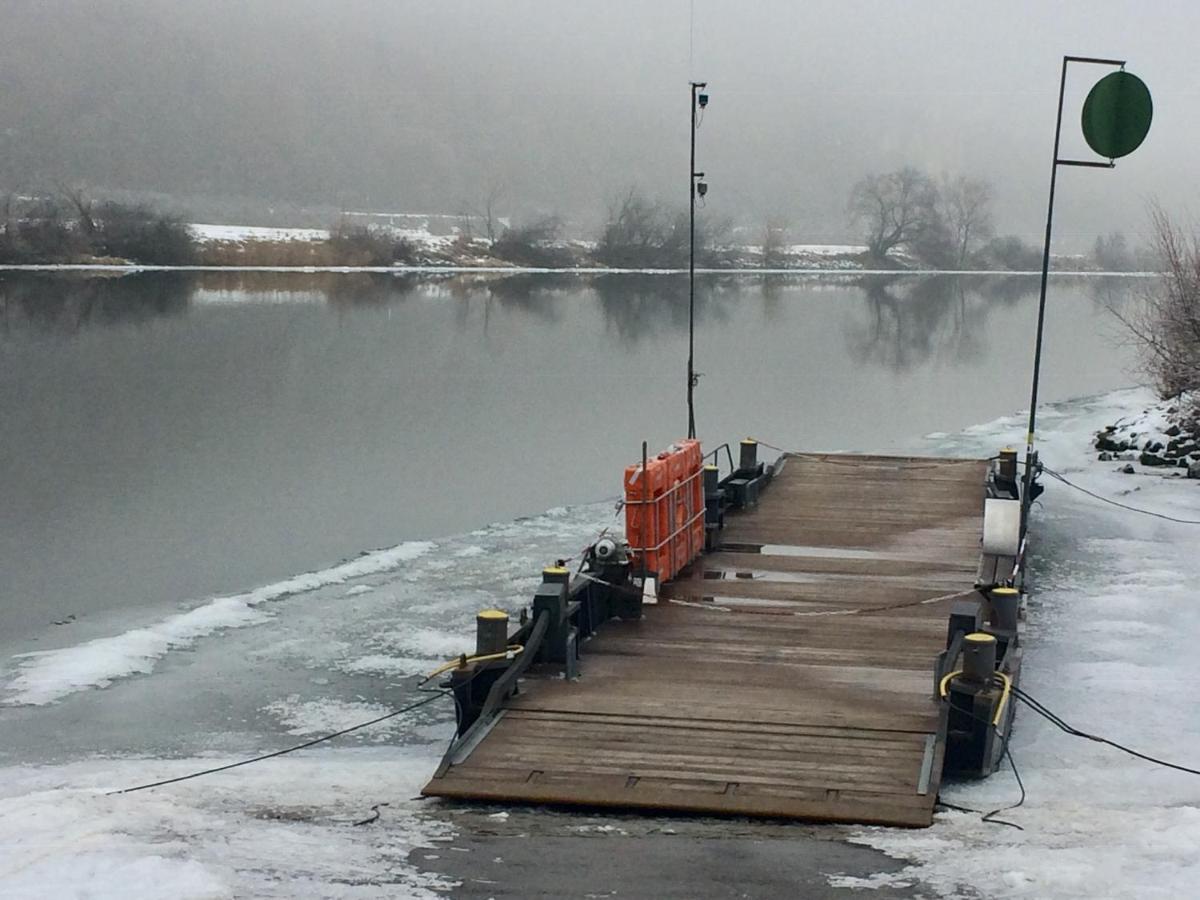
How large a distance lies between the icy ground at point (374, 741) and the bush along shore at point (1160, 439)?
636 cm

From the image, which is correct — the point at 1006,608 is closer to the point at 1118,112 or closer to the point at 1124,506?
the point at 1118,112

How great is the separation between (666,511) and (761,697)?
12.1ft

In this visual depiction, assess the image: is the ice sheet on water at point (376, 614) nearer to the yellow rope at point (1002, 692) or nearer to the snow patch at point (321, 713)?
the snow patch at point (321, 713)

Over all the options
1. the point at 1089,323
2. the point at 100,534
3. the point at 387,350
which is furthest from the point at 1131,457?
the point at 1089,323

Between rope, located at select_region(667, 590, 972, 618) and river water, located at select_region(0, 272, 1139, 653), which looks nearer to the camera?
rope, located at select_region(667, 590, 972, 618)

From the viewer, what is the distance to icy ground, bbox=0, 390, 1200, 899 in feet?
24.3

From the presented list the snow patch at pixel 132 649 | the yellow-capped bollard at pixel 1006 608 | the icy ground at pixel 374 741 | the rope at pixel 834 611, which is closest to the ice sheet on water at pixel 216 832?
the icy ground at pixel 374 741

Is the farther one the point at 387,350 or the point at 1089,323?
the point at 1089,323

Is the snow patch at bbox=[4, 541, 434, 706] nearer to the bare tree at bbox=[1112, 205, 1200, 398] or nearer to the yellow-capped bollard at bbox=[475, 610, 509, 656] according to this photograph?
the yellow-capped bollard at bbox=[475, 610, 509, 656]

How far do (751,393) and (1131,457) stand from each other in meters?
14.8

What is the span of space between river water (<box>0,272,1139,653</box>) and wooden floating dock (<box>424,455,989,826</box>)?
6.24 m

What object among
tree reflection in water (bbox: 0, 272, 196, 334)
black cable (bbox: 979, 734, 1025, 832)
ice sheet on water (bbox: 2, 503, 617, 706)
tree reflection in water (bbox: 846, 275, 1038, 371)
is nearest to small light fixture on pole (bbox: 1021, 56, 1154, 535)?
ice sheet on water (bbox: 2, 503, 617, 706)

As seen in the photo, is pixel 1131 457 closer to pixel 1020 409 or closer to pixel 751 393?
pixel 1020 409

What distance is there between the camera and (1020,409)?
38.9m
